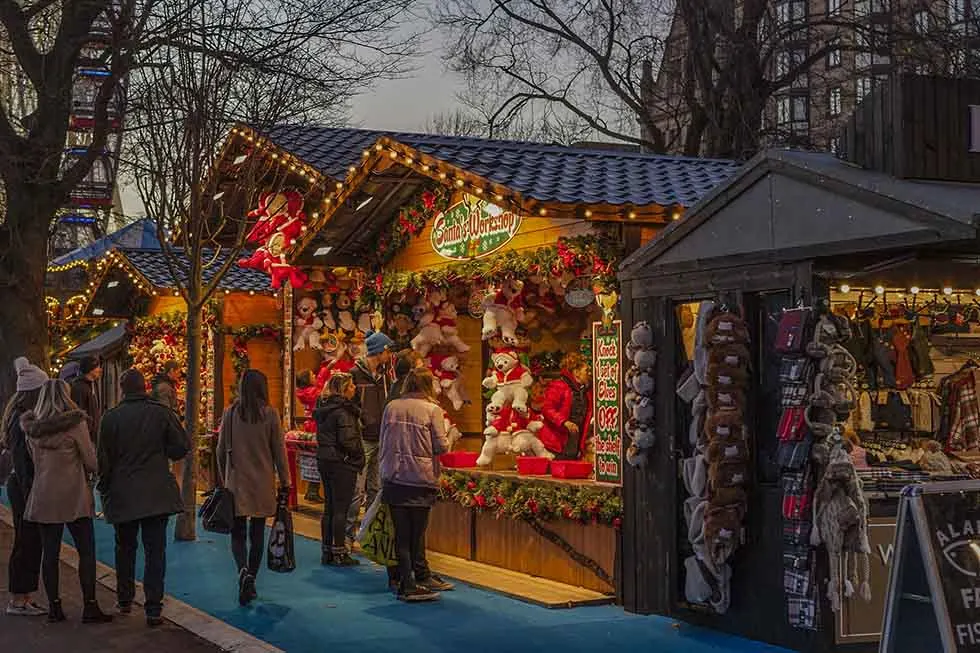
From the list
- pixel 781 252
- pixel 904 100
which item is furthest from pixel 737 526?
pixel 904 100

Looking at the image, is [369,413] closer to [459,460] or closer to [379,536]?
[459,460]

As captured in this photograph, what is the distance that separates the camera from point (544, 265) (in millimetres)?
11578

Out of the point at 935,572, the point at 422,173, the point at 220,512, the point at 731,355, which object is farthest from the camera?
the point at 422,173

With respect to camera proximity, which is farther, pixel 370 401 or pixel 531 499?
pixel 370 401

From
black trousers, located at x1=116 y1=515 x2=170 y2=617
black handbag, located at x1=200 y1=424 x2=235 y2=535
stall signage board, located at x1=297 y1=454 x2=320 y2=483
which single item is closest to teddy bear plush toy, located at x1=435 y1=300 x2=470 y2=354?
stall signage board, located at x1=297 y1=454 x2=320 y2=483

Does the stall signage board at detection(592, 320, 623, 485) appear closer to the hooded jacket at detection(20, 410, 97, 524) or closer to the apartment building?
the hooded jacket at detection(20, 410, 97, 524)

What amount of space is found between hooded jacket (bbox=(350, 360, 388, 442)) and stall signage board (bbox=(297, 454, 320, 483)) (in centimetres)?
353

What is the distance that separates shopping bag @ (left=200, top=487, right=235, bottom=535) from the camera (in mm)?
10461

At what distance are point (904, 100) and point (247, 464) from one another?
542 cm

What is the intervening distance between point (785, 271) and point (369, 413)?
5579 millimetres

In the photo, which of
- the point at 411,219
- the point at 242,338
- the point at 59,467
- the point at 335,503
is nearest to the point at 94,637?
the point at 59,467

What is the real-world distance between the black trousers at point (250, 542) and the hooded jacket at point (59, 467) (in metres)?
1.21

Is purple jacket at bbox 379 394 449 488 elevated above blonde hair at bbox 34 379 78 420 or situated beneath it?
situated beneath

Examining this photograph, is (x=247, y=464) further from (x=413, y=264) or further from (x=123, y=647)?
(x=413, y=264)
